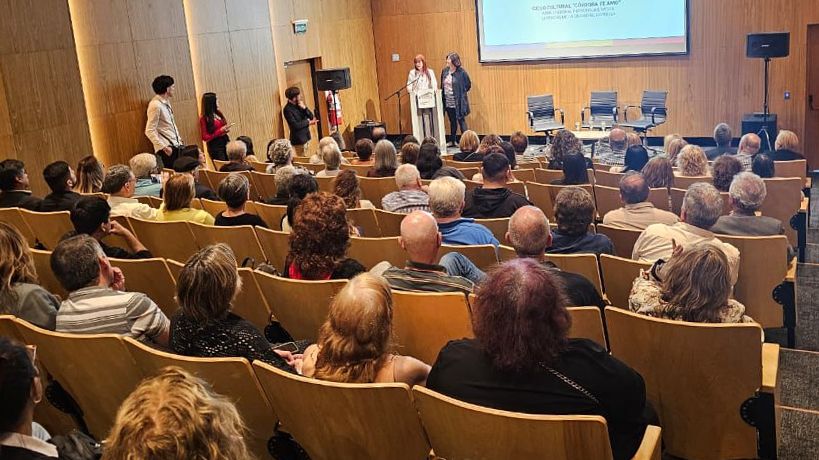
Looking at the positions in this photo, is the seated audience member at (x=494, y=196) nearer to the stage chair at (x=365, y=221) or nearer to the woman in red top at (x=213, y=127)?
the stage chair at (x=365, y=221)

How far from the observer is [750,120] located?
10430 mm

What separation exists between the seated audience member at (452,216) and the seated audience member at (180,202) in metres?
1.73

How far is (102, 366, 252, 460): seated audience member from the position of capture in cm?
162

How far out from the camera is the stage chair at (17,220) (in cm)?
565

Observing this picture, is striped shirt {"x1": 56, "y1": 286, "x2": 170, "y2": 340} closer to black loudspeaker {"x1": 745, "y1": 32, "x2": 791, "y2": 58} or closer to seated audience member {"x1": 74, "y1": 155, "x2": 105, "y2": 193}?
seated audience member {"x1": 74, "y1": 155, "x2": 105, "y2": 193}

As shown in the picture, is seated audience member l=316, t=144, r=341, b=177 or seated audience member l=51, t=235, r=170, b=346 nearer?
seated audience member l=51, t=235, r=170, b=346

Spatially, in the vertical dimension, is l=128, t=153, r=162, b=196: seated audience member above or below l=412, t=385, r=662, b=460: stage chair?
above

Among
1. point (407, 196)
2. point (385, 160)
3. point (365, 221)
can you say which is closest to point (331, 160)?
point (385, 160)

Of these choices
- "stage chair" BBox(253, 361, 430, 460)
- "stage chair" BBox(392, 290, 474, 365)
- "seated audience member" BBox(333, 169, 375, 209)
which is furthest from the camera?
"seated audience member" BBox(333, 169, 375, 209)

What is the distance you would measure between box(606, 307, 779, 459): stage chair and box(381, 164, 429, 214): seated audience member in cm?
270

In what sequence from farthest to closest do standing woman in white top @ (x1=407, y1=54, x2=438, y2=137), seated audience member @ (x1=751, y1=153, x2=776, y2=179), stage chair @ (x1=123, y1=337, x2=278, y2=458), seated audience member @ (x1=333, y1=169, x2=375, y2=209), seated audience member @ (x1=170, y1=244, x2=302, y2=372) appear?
standing woman in white top @ (x1=407, y1=54, x2=438, y2=137) < seated audience member @ (x1=751, y1=153, x2=776, y2=179) < seated audience member @ (x1=333, y1=169, x2=375, y2=209) < seated audience member @ (x1=170, y1=244, x2=302, y2=372) < stage chair @ (x1=123, y1=337, x2=278, y2=458)

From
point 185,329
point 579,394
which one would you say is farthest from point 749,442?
point 185,329

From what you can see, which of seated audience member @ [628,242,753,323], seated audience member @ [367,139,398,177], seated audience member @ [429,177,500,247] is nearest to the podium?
seated audience member @ [367,139,398,177]

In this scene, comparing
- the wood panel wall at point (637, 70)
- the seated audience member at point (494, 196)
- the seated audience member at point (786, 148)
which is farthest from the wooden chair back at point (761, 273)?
the wood panel wall at point (637, 70)
